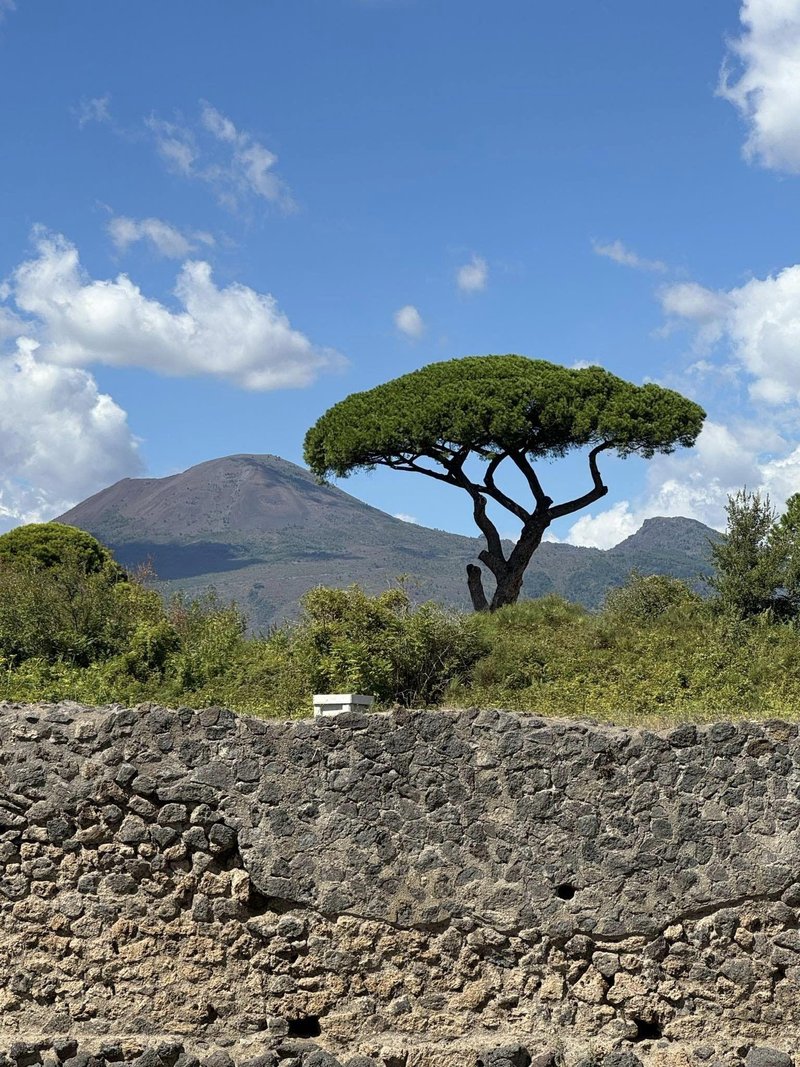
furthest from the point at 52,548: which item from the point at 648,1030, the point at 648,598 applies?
the point at 648,1030

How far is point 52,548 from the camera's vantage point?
2798cm

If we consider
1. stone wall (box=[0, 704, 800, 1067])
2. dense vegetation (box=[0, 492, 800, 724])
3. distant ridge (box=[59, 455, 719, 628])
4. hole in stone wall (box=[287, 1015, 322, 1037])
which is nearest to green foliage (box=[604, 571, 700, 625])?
dense vegetation (box=[0, 492, 800, 724])

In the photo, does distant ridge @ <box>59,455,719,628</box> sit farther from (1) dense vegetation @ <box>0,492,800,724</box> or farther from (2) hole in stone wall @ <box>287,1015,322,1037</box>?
(2) hole in stone wall @ <box>287,1015,322,1037</box>

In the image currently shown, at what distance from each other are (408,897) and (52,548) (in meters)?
21.2

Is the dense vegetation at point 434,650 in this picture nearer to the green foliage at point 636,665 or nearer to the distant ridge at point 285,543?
the green foliage at point 636,665

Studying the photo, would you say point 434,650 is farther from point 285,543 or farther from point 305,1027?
point 285,543

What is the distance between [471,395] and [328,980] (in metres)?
22.1

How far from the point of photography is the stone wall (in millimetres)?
8648

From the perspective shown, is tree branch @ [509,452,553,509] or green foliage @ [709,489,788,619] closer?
green foliage @ [709,489,788,619]

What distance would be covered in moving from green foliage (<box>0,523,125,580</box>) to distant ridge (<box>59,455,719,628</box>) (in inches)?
1670

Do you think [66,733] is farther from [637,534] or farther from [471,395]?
[637,534]

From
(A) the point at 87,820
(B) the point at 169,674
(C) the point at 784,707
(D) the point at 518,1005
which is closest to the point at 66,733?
(A) the point at 87,820

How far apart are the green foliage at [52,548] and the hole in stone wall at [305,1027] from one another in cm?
1835

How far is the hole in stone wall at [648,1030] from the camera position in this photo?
8.70 metres
